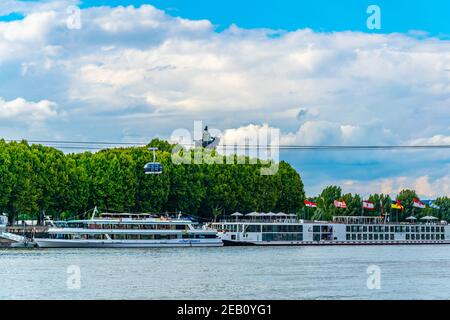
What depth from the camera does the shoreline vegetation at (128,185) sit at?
309ft

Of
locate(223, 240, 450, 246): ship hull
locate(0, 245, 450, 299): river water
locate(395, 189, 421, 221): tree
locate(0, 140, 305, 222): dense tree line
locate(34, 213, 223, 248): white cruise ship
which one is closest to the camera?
locate(0, 245, 450, 299): river water

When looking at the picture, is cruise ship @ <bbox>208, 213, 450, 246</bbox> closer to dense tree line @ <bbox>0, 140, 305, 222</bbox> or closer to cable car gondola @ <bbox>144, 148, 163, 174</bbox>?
dense tree line @ <bbox>0, 140, 305, 222</bbox>

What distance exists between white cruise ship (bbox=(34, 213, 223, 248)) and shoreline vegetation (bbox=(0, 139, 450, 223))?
9.55ft

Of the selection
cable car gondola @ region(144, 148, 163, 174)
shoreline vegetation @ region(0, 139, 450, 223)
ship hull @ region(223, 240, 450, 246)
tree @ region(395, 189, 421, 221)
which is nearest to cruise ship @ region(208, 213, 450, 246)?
ship hull @ region(223, 240, 450, 246)

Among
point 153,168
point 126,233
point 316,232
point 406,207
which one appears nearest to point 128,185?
point 153,168

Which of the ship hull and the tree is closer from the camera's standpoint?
the ship hull

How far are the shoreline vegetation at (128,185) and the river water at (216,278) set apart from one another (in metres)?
19.6

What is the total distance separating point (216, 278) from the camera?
53.5 meters

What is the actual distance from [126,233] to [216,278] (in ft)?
141

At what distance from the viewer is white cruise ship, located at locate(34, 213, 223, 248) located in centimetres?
9325

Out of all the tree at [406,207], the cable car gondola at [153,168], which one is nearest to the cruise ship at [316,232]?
the cable car gondola at [153,168]
